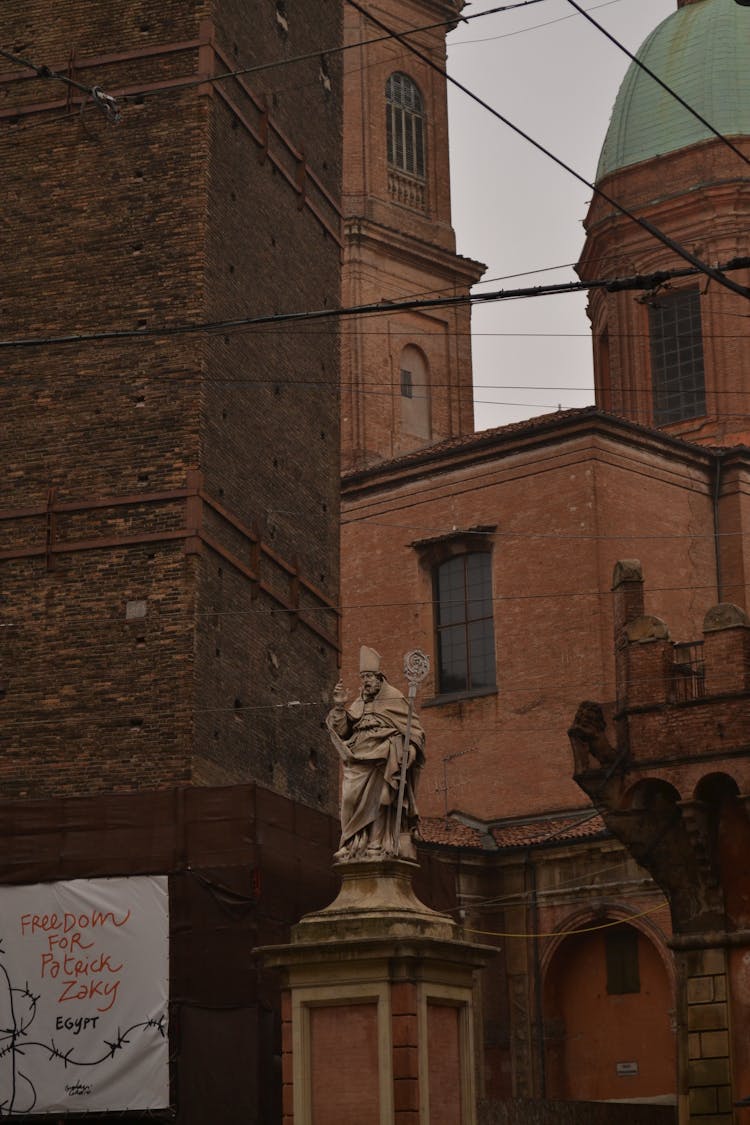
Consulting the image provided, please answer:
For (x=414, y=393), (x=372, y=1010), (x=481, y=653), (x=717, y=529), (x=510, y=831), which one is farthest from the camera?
(x=414, y=393)

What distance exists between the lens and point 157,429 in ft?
87.2

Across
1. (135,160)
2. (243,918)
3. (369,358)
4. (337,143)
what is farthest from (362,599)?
(243,918)

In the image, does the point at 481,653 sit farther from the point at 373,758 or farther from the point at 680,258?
the point at 373,758

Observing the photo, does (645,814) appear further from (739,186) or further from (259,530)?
(739,186)

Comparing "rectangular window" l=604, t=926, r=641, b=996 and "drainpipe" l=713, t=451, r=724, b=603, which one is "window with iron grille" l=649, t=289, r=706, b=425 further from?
"rectangular window" l=604, t=926, r=641, b=996

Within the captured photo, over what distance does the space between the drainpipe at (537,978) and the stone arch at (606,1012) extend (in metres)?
0.10

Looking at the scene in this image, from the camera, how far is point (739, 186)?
4550 cm

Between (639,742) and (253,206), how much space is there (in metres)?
9.31

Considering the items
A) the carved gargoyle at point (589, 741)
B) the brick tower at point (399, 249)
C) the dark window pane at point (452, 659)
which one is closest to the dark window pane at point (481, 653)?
the dark window pane at point (452, 659)

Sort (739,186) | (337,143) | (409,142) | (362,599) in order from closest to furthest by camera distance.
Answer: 1. (337,143)
2. (362,599)
3. (739,186)
4. (409,142)

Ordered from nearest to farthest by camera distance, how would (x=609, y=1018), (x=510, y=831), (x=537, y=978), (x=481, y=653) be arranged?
(x=609, y=1018), (x=537, y=978), (x=510, y=831), (x=481, y=653)

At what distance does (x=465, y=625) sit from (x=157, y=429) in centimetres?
1414

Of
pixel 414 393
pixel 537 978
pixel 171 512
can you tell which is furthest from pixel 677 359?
pixel 171 512

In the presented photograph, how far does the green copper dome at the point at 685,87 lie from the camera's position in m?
46.7
